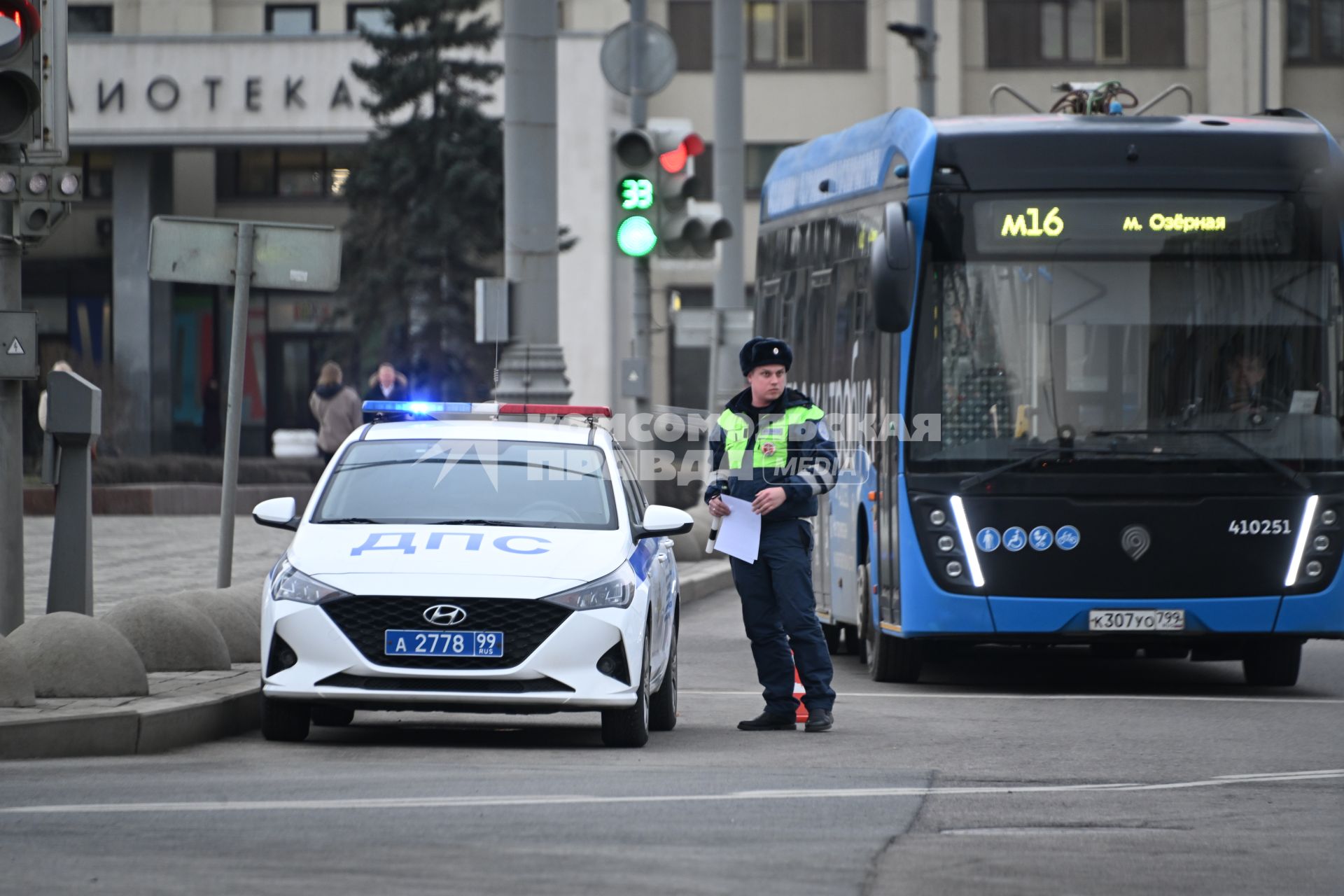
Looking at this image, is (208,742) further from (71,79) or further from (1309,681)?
(71,79)

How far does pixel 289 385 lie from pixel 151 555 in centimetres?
2808

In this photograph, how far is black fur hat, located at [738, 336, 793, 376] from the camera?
1098 centimetres

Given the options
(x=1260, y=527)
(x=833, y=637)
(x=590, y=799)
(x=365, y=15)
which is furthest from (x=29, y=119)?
(x=365, y=15)

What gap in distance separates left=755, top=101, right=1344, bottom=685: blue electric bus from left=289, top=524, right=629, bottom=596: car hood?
3125 millimetres

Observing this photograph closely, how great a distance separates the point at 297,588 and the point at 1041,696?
5032 mm

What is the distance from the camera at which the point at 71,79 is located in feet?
147

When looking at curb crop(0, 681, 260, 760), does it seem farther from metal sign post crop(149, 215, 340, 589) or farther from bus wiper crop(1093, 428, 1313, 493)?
bus wiper crop(1093, 428, 1313, 493)

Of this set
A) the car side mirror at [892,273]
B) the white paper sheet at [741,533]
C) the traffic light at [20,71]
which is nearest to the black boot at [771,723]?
the white paper sheet at [741,533]

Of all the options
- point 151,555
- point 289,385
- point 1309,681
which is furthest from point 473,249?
point 1309,681

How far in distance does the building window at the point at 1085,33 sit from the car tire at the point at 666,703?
41.3 m

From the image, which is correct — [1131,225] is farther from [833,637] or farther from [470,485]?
[833,637]

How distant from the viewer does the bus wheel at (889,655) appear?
545 inches

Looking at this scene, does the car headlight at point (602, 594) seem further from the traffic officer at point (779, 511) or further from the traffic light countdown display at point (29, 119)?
the traffic light countdown display at point (29, 119)

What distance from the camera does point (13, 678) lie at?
9.47 metres
